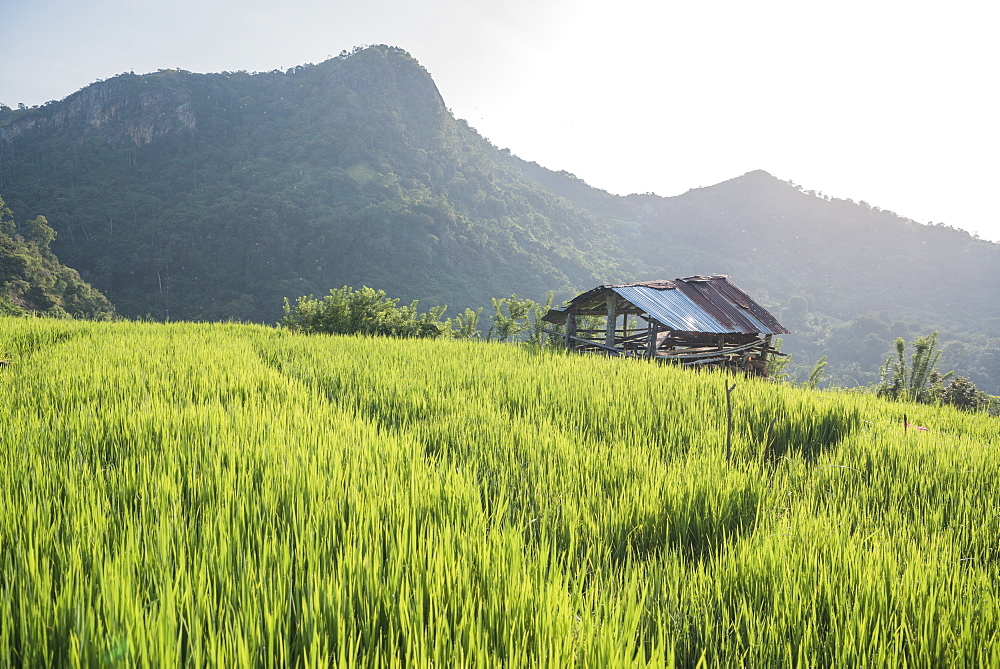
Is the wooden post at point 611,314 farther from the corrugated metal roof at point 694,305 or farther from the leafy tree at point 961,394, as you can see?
the leafy tree at point 961,394

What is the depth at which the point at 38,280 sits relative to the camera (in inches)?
1538

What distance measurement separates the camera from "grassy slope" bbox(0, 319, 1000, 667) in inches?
41.0

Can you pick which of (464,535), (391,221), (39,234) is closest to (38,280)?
(39,234)

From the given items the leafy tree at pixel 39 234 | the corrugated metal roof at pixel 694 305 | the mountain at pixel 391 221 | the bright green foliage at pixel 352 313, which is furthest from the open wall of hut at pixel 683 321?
the mountain at pixel 391 221

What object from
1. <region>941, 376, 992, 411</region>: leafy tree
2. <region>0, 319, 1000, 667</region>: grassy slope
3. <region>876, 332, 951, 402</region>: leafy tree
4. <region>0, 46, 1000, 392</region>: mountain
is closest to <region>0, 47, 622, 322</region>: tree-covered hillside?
<region>0, 46, 1000, 392</region>: mountain

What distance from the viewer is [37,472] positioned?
176 centimetres

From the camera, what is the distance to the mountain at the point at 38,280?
36.6 meters

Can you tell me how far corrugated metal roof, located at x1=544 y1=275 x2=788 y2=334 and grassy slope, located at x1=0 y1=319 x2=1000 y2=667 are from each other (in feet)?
24.9

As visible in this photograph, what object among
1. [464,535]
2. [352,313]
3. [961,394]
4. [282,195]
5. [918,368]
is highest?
[282,195]

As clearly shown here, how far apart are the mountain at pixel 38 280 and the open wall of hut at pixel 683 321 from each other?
36720 millimetres

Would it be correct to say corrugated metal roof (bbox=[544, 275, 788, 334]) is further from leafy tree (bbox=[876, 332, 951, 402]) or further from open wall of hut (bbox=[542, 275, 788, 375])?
leafy tree (bbox=[876, 332, 951, 402])

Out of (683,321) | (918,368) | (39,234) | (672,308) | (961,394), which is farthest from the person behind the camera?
(39,234)

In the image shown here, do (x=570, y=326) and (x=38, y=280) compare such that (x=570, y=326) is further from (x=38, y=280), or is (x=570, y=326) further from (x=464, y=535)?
(x=38, y=280)

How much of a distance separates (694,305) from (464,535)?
12.8 m
